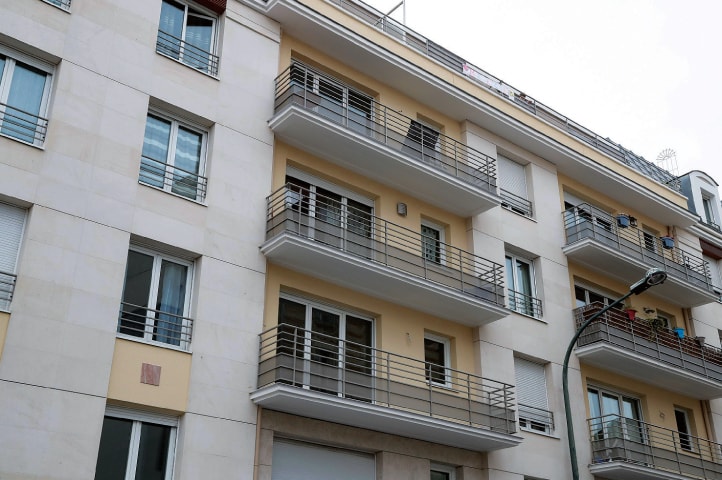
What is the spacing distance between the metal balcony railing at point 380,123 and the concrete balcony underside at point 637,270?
3.56m

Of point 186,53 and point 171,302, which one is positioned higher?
point 186,53

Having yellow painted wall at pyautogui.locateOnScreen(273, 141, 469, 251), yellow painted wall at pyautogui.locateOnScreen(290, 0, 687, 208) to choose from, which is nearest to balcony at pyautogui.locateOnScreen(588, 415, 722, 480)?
yellow painted wall at pyautogui.locateOnScreen(273, 141, 469, 251)

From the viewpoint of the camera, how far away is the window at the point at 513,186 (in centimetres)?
2261

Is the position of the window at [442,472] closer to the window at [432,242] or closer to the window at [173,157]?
the window at [432,242]

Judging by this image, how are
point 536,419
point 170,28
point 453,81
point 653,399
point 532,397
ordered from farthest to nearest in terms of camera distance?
point 653,399 < point 453,81 < point 532,397 < point 536,419 < point 170,28

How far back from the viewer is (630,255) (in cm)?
2372

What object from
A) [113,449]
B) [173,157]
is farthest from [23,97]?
[113,449]

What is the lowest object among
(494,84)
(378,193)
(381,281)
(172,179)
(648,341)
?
(381,281)

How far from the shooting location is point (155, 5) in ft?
54.6

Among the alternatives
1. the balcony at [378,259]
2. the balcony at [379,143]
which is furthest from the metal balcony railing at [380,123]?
the balcony at [378,259]

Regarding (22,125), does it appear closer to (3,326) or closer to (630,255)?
(3,326)

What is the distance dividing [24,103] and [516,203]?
529 inches

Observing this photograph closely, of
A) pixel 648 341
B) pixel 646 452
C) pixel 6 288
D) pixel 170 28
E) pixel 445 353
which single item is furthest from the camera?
pixel 648 341

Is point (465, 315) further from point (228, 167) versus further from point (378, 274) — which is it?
point (228, 167)
